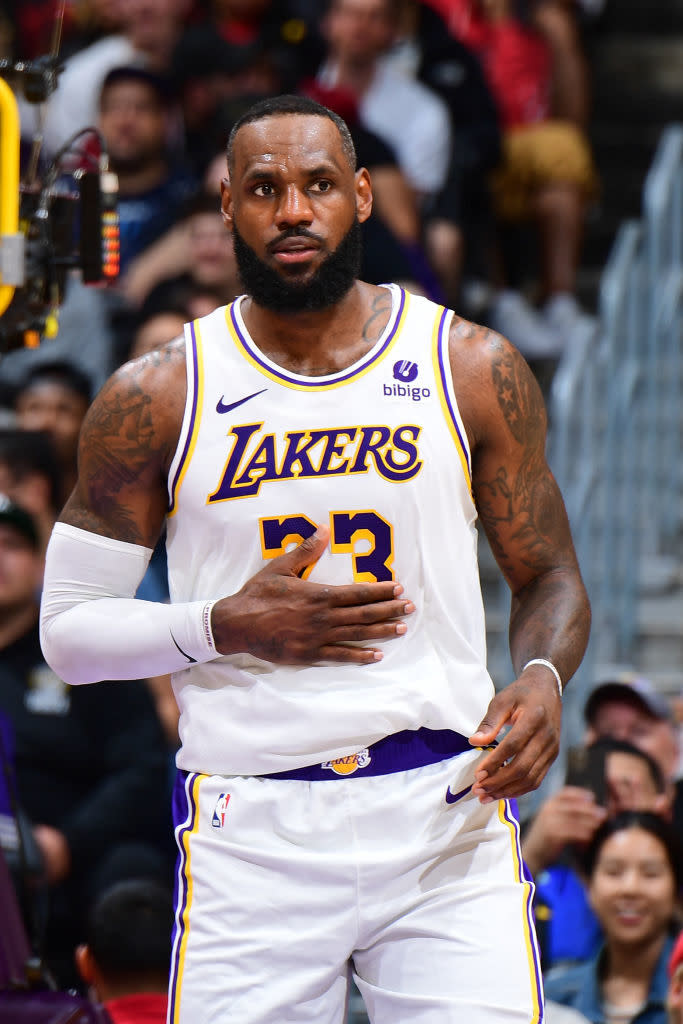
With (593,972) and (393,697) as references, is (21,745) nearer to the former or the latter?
(593,972)

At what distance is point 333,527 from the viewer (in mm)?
3172

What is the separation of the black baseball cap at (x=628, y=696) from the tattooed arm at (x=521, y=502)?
2.40m

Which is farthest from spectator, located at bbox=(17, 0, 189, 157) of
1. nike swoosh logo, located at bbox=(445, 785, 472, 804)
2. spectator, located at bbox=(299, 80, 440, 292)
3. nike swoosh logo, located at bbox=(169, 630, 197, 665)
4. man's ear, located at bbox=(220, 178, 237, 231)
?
nike swoosh logo, located at bbox=(445, 785, 472, 804)

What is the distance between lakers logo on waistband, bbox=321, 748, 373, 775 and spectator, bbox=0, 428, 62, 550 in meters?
3.63

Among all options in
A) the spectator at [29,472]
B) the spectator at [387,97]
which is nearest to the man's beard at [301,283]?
the spectator at [29,472]

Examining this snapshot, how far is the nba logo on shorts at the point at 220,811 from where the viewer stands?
3.19 m

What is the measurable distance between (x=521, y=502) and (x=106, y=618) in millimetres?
851

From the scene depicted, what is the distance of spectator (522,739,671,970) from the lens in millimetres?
5074

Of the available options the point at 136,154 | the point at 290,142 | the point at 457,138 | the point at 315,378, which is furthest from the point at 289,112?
the point at 457,138

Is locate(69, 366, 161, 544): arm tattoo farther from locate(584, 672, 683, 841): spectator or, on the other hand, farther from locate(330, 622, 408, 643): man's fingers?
locate(584, 672, 683, 841): spectator

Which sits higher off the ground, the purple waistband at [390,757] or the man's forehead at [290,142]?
the man's forehead at [290,142]

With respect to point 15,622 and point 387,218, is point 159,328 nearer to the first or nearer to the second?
point 387,218

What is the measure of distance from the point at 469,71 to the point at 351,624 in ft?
19.9

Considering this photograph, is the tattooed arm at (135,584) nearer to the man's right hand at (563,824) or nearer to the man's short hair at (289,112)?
the man's short hair at (289,112)
